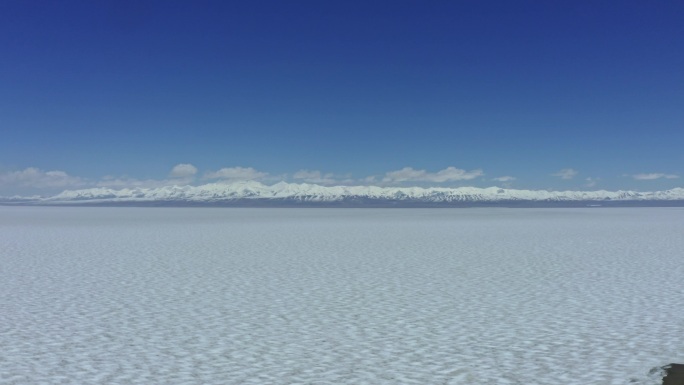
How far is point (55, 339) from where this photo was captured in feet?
21.1

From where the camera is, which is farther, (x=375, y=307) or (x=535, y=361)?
(x=375, y=307)

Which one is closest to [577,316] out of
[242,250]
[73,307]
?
[73,307]

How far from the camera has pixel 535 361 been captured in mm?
5590

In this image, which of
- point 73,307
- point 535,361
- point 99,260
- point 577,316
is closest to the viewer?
point 535,361

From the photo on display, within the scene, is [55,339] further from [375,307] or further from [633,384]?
[633,384]

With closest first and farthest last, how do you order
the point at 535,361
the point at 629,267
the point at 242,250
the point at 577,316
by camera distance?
the point at 535,361 < the point at 577,316 < the point at 629,267 < the point at 242,250

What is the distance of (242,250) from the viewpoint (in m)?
17.4

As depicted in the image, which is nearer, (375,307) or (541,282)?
(375,307)

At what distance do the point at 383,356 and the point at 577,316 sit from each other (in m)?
3.38

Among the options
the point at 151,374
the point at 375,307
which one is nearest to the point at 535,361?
the point at 375,307

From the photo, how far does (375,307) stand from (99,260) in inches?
365

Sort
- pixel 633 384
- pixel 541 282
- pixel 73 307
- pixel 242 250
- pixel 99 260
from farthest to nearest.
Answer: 1. pixel 242 250
2. pixel 99 260
3. pixel 541 282
4. pixel 73 307
5. pixel 633 384

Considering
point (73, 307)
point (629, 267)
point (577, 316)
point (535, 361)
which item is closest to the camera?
point (535, 361)

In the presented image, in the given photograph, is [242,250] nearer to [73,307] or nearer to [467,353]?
[73,307]
